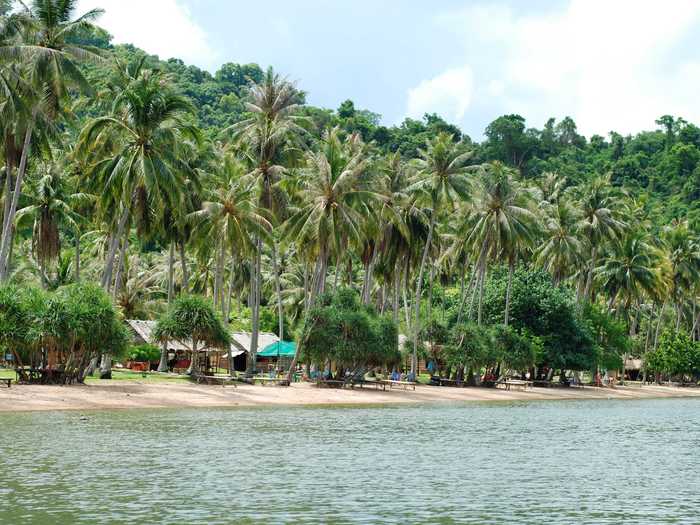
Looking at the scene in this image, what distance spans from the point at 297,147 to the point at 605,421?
1103 inches

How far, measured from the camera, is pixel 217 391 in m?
51.1

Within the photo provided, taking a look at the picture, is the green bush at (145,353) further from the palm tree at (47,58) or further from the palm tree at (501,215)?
the palm tree at (501,215)

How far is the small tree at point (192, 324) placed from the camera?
52.2 m

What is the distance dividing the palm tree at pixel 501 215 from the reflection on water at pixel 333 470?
3083 cm

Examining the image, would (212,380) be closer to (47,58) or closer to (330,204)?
(330,204)

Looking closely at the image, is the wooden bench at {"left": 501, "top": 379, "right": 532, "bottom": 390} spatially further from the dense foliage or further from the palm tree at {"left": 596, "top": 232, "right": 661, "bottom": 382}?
the palm tree at {"left": 596, "top": 232, "right": 661, "bottom": 382}

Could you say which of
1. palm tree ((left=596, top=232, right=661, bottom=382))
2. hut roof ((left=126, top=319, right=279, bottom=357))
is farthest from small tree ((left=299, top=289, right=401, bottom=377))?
palm tree ((left=596, top=232, right=661, bottom=382))

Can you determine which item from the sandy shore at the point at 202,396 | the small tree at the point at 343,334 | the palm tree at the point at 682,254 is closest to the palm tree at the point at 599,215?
the palm tree at the point at 682,254

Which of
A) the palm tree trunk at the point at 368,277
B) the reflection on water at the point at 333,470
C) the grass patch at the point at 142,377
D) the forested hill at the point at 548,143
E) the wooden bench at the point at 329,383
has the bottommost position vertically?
the reflection on water at the point at 333,470

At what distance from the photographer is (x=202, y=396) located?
160 feet

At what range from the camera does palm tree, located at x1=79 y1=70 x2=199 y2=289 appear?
49469mm

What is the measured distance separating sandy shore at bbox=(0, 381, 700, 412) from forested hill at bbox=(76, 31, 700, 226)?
224ft

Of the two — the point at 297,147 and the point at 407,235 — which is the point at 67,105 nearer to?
the point at 297,147

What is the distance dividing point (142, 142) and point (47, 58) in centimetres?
839
